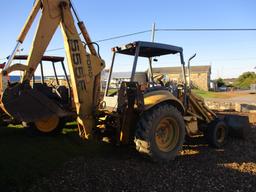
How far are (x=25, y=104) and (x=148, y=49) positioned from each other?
291 centimetres

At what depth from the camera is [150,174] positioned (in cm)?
519

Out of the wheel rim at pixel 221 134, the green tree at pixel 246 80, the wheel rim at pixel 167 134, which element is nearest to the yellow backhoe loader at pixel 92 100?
the wheel rim at pixel 167 134

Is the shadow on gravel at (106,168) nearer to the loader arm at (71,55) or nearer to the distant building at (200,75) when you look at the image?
the loader arm at (71,55)

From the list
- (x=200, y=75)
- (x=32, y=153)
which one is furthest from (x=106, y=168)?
(x=200, y=75)

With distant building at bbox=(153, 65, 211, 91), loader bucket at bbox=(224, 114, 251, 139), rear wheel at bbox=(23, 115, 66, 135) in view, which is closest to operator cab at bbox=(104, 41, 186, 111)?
rear wheel at bbox=(23, 115, 66, 135)

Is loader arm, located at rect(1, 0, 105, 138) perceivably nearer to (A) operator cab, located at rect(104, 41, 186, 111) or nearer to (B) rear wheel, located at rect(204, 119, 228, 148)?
(A) operator cab, located at rect(104, 41, 186, 111)

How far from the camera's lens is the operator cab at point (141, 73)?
6.14 m

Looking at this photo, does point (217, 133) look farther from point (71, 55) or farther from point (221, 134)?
point (71, 55)

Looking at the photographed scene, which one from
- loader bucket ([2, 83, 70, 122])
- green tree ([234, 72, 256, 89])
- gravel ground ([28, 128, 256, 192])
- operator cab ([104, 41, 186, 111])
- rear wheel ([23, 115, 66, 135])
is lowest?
gravel ground ([28, 128, 256, 192])

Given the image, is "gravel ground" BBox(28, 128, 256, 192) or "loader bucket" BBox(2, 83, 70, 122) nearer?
"gravel ground" BBox(28, 128, 256, 192)

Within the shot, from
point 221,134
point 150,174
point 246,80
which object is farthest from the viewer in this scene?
point 246,80

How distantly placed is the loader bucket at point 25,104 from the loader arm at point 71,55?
0.25 meters

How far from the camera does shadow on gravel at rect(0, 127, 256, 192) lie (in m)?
4.55

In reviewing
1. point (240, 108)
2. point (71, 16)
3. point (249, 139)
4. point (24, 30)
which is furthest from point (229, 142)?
point (240, 108)
